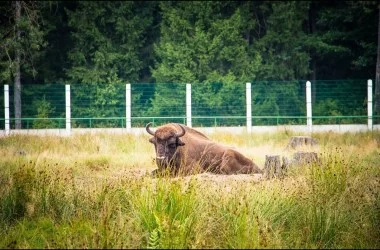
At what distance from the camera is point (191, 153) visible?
36.4 ft

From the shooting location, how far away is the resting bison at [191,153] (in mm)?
10594

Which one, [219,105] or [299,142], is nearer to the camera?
[299,142]

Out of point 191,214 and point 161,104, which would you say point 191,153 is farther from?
point 161,104

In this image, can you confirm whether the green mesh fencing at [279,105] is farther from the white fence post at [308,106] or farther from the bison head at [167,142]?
the bison head at [167,142]

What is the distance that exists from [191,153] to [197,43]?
730 inches

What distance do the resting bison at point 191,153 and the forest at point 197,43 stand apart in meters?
16.7

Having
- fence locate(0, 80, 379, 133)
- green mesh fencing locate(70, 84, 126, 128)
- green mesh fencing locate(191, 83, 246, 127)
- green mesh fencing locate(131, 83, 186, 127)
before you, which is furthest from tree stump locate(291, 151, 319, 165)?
green mesh fencing locate(70, 84, 126, 128)

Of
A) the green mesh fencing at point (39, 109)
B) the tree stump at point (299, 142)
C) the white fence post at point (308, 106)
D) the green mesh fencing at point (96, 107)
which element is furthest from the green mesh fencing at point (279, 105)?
the tree stump at point (299, 142)

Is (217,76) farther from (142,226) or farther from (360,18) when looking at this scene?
(142,226)

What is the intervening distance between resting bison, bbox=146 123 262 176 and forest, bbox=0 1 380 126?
54.8ft

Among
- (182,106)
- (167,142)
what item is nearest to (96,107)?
(182,106)

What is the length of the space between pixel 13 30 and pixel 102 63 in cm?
607

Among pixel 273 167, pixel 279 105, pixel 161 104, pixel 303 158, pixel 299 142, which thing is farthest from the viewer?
pixel 279 105

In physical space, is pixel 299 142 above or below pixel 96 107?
below
